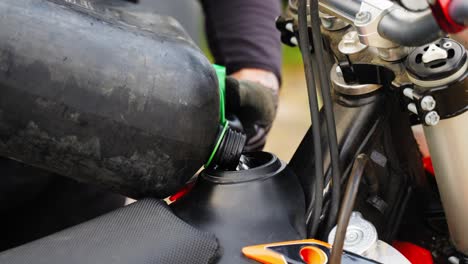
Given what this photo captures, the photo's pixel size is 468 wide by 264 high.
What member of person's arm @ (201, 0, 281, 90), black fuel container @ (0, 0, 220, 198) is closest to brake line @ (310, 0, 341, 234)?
black fuel container @ (0, 0, 220, 198)

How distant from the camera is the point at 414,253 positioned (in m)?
0.82

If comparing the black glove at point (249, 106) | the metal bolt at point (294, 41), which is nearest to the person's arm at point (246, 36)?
the black glove at point (249, 106)

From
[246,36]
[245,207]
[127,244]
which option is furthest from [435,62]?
[246,36]

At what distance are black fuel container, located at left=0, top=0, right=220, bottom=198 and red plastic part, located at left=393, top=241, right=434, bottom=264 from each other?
0.86ft

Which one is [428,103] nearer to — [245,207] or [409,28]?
[409,28]

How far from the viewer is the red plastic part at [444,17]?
0.57 m

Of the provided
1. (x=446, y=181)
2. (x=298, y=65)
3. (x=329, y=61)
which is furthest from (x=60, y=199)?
(x=298, y=65)

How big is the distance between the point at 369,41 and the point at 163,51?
0.74 feet

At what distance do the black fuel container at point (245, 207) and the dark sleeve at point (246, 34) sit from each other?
2.30 feet

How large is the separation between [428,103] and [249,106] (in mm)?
414

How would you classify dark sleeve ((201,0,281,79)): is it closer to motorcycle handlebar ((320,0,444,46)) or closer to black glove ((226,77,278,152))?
black glove ((226,77,278,152))

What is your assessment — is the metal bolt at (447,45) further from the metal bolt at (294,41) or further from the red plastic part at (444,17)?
the metal bolt at (294,41)

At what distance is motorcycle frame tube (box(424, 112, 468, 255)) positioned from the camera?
71cm

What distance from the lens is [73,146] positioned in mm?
733
